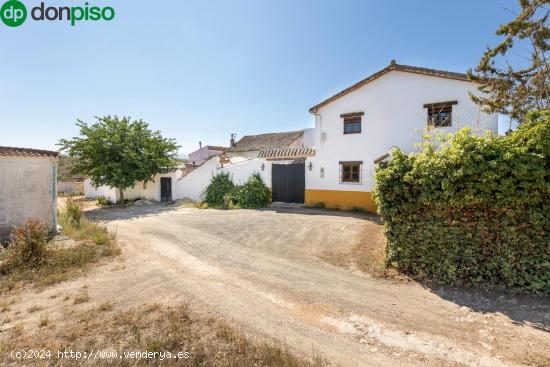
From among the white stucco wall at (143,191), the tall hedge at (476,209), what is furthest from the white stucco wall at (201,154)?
the tall hedge at (476,209)

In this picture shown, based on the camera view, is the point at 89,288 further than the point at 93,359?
Yes

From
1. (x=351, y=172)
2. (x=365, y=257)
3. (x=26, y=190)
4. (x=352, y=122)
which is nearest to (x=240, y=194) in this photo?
(x=351, y=172)

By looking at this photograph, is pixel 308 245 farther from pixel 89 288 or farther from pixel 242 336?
pixel 89 288

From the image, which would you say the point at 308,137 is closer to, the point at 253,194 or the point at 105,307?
the point at 253,194

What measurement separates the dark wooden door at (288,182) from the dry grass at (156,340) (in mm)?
12865

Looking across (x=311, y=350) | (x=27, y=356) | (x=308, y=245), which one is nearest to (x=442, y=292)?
(x=311, y=350)

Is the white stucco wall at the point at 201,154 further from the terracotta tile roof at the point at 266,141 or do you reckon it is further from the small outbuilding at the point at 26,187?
the small outbuilding at the point at 26,187

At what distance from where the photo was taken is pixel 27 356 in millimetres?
3426

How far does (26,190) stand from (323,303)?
36.7 ft

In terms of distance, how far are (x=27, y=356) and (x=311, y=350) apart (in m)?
3.85

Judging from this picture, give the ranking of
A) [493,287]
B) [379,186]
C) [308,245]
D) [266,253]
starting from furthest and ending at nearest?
[308,245], [266,253], [379,186], [493,287]

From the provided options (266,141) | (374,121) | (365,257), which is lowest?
(365,257)

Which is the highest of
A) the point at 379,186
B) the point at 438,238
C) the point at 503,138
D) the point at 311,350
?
the point at 503,138

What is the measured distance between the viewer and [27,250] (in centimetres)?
655
